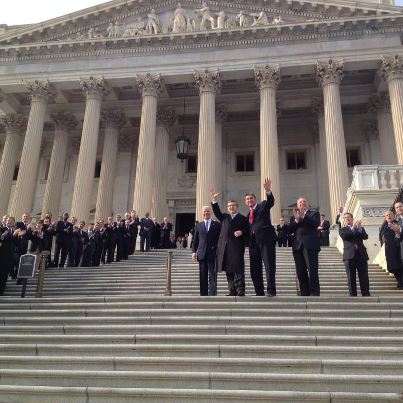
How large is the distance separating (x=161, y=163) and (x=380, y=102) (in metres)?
13.0

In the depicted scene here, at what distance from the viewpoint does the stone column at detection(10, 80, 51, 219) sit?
77.7 ft

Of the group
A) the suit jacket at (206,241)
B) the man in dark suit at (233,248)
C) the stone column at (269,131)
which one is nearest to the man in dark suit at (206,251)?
the suit jacket at (206,241)

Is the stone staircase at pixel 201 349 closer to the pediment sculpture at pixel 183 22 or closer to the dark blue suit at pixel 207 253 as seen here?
the dark blue suit at pixel 207 253

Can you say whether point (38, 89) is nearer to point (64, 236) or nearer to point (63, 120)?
point (63, 120)

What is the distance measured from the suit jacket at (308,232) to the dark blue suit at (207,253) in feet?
5.41

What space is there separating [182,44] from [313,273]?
64.3 ft

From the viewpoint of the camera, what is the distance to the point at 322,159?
2678 centimetres

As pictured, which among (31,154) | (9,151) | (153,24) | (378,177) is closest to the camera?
(378,177)

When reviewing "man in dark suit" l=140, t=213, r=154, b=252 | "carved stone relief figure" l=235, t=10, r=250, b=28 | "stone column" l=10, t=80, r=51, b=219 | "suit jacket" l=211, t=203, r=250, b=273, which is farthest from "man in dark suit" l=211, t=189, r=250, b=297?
"carved stone relief figure" l=235, t=10, r=250, b=28

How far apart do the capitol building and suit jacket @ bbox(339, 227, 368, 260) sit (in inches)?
462

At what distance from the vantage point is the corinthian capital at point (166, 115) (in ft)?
92.4

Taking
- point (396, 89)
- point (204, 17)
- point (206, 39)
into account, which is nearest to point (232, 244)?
point (396, 89)

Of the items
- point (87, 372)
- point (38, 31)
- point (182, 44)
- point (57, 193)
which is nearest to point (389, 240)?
point (87, 372)

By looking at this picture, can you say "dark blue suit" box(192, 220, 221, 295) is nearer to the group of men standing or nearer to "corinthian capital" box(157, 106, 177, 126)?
the group of men standing
